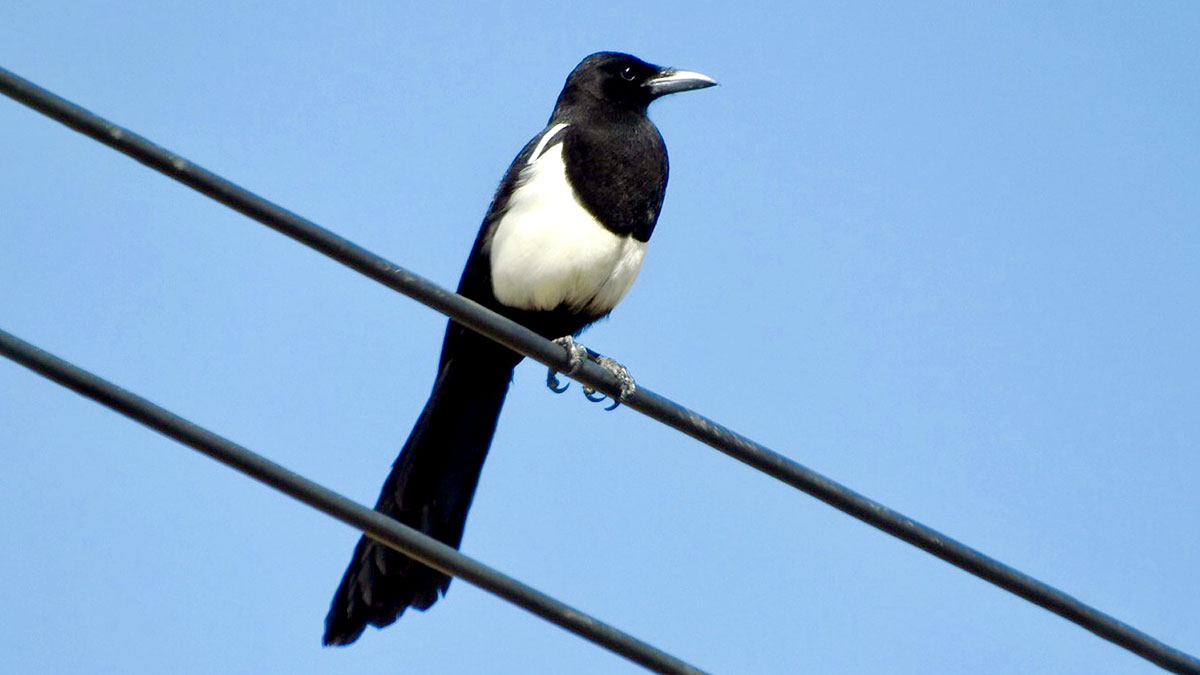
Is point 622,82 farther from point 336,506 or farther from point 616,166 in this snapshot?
point 336,506

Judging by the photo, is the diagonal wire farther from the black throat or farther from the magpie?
the black throat

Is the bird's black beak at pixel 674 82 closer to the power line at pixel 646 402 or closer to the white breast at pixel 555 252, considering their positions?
Answer: the white breast at pixel 555 252

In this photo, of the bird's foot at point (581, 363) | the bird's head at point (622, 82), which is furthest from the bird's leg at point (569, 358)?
the bird's head at point (622, 82)

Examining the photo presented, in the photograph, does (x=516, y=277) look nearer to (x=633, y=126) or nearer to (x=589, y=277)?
(x=589, y=277)

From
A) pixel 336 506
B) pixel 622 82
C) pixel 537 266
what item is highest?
pixel 622 82

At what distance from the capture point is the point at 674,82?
A: 595cm

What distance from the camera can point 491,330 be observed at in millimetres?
3107

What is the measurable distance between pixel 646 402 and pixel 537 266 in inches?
78.4

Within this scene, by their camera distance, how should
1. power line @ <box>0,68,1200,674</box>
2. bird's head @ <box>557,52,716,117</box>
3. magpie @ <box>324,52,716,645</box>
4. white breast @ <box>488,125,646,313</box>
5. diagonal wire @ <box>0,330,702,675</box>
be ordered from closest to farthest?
diagonal wire @ <box>0,330,702,675</box> → power line @ <box>0,68,1200,674</box> → magpie @ <box>324,52,716,645</box> → white breast @ <box>488,125,646,313</box> → bird's head @ <box>557,52,716,117</box>

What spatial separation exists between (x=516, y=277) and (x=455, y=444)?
25.2 inches

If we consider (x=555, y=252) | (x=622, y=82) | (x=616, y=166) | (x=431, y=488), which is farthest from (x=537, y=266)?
(x=622, y=82)

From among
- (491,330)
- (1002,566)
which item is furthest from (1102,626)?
(491,330)

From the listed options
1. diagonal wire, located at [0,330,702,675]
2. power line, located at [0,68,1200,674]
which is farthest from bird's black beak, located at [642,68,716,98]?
diagonal wire, located at [0,330,702,675]

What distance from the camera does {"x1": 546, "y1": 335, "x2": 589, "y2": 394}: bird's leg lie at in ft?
11.8
